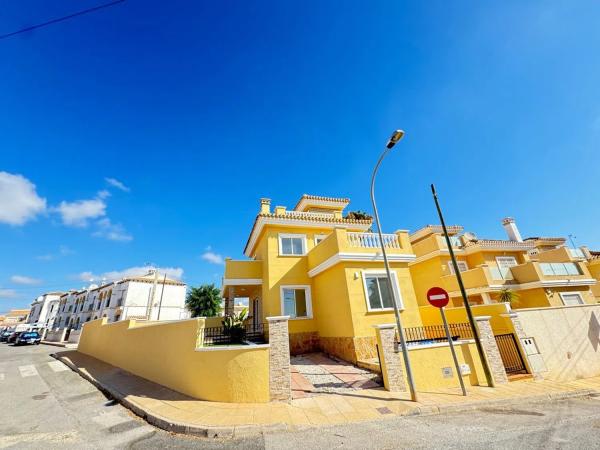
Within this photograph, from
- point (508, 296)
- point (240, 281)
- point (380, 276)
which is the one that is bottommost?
point (508, 296)

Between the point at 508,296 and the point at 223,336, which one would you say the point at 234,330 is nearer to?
the point at 223,336

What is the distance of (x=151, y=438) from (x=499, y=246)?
26.5m

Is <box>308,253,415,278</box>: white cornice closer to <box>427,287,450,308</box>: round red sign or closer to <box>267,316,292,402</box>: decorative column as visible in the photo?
<box>427,287,450,308</box>: round red sign

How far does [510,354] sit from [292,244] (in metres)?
11.7

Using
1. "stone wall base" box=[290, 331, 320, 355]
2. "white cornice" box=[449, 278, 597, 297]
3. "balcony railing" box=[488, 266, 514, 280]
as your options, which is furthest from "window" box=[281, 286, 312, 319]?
"balcony railing" box=[488, 266, 514, 280]

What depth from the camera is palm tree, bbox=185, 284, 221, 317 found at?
32703 mm

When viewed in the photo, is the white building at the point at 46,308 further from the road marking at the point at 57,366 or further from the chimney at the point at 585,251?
the chimney at the point at 585,251

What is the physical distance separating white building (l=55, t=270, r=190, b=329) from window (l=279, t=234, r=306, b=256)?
2627 cm

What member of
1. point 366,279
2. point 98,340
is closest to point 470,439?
point 366,279

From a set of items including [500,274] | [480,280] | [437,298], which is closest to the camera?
[437,298]

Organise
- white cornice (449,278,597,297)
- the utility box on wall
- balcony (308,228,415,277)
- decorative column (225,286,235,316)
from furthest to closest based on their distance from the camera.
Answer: white cornice (449,278,597,297), decorative column (225,286,235,316), balcony (308,228,415,277), the utility box on wall

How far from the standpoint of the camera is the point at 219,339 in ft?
32.8

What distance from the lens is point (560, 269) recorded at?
18.7 meters

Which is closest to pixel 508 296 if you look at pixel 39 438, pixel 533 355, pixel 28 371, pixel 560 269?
pixel 560 269
